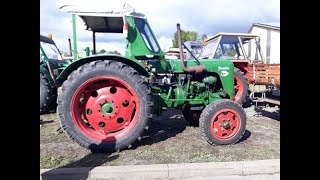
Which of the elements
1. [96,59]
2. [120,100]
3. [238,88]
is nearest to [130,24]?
[96,59]

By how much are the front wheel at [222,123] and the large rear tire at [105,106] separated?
0.88m

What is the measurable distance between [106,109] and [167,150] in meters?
1.07

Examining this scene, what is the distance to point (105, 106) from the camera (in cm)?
416

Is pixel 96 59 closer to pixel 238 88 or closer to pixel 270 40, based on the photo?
pixel 238 88

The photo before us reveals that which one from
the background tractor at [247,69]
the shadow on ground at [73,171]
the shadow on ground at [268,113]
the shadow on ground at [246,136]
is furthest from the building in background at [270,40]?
the shadow on ground at [73,171]

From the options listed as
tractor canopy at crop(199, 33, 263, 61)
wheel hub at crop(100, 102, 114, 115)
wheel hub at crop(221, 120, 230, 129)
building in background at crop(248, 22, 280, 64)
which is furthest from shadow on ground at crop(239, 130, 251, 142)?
building in background at crop(248, 22, 280, 64)

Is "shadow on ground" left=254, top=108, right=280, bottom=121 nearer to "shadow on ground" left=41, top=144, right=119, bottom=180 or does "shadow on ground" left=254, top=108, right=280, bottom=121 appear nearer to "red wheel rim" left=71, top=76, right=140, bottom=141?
"red wheel rim" left=71, top=76, right=140, bottom=141

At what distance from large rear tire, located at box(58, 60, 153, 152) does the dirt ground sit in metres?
0.23

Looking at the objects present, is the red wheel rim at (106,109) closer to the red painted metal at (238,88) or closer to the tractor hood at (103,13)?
the tractor hood at (103,13)

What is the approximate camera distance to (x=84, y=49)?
4871mm

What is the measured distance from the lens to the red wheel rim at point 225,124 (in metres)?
4.31

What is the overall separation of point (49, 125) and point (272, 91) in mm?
4897
